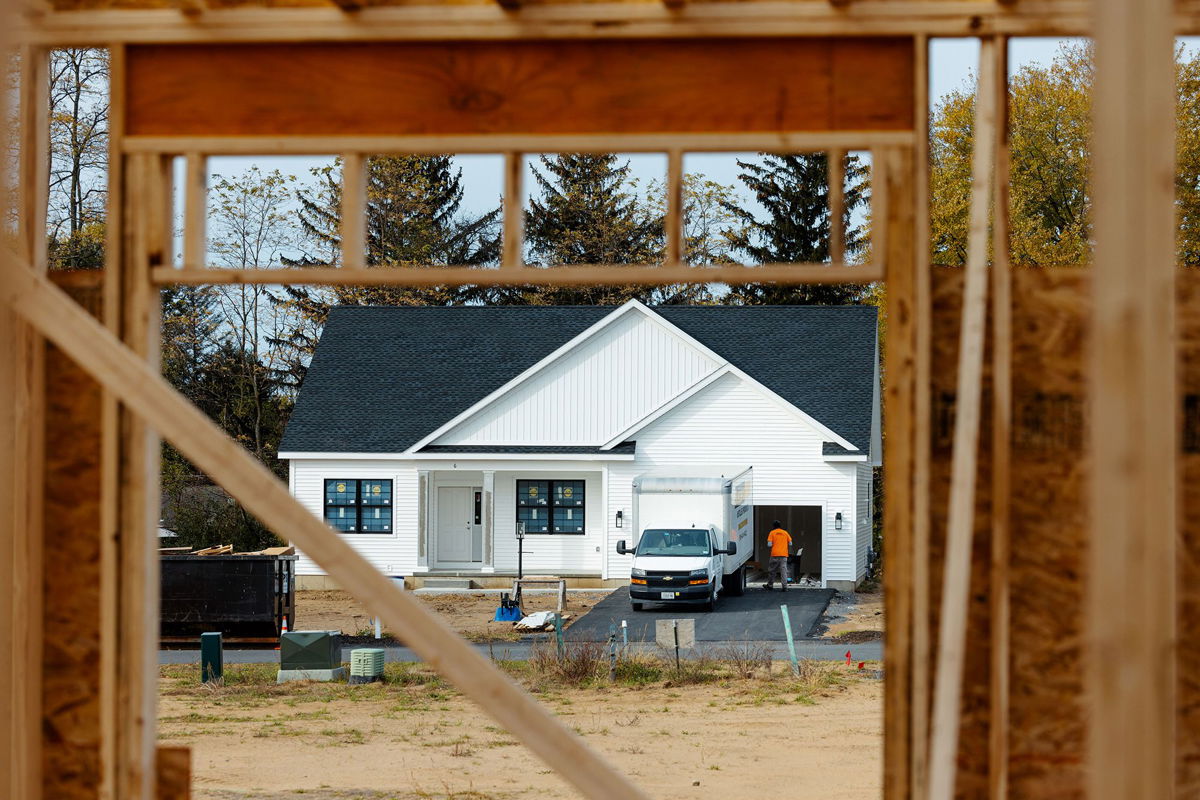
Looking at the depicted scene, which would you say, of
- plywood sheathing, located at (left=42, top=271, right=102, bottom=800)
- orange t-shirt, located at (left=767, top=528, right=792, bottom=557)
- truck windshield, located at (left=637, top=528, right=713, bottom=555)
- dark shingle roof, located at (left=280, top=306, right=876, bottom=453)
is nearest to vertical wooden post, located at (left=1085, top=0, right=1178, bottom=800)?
plywood sheathing, located at (left=42, top=271, right=102, bottom=800)

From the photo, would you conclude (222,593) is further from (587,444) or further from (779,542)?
(779,542)

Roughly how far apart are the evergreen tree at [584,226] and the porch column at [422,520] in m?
20.4

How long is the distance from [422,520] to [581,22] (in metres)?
27.7

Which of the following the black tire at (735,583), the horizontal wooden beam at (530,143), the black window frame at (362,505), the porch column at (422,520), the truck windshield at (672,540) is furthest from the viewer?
the black window frame at (362,505)

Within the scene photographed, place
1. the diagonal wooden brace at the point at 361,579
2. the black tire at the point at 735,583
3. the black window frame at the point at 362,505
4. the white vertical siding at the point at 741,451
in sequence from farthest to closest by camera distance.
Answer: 1. the black window frame at the point at 362,505
2. the white vertical siding at the point at 741,451
3. the black tire at the point at 735,583
4. the diagonal wooden brace at the point at 361,579

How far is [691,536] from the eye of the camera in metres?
28.2

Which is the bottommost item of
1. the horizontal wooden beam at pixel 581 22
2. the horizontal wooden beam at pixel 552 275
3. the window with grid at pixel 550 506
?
the window with grid at pixel 550 506

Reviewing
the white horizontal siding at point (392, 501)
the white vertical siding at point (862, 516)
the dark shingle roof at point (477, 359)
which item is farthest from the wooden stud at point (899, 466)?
the white horizontal siding at point (392, 501)

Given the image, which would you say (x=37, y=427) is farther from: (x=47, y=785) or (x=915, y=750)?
(x=915, y=750)

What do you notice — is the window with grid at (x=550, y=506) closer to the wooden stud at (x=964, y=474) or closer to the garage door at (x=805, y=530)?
the garage door at (x=805, y=530)

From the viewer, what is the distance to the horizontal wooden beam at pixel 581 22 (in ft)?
21.0

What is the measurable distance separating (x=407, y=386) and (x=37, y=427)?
3029 centimetres

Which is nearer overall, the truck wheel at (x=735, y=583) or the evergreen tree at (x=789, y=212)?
the truck wheel at (x=735, y=583)

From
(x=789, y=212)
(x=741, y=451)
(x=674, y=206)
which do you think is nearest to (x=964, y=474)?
(x=674, y=206)
